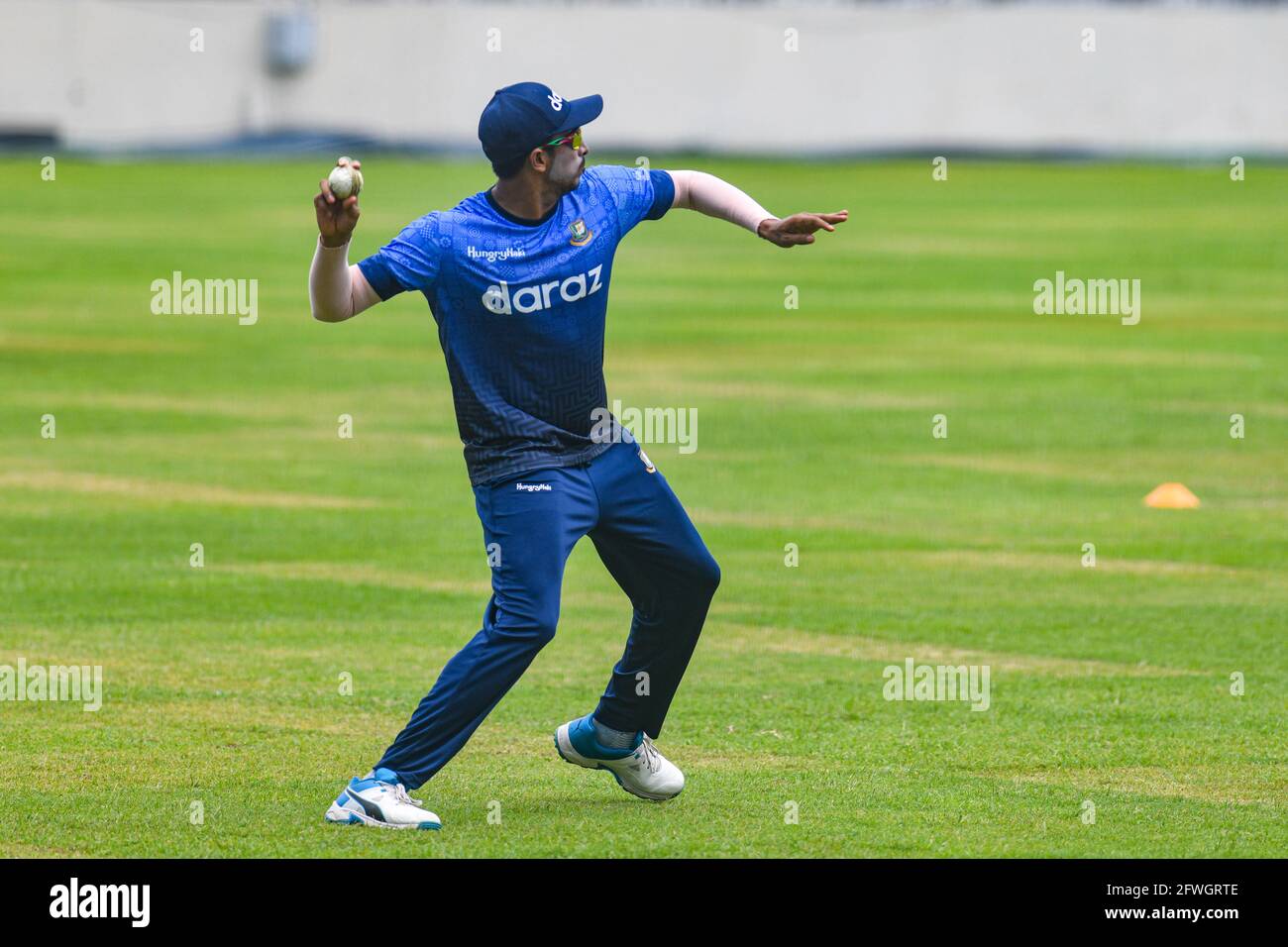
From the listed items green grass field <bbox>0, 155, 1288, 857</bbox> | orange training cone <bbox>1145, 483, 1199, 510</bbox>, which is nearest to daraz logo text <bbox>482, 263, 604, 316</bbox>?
green grass field <bbox>0, 155, 1288, 857</bbox>

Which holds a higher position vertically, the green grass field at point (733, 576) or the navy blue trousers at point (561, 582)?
the navy blue trousers at point (561, 582)

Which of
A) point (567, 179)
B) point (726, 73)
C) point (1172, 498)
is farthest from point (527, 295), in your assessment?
point (726, 73)

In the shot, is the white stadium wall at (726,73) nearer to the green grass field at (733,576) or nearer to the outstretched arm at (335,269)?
the green grass field at (733,576)

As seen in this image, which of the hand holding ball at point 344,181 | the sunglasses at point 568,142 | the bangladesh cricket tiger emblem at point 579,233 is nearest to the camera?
the hand holding ball at point 344,181

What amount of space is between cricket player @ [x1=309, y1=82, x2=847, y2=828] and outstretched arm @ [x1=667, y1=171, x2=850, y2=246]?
0.01 metres

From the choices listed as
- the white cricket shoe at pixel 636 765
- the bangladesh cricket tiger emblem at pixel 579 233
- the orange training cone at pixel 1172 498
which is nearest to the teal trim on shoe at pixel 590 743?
the white cricket shoe at pixel 636 765

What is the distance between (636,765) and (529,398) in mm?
1402

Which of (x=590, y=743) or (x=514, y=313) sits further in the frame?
(x=590, y=743)

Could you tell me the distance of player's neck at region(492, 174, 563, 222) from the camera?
7453 millimetres

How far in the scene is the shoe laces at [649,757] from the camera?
788cm

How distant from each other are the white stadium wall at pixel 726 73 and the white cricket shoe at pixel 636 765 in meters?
47.3

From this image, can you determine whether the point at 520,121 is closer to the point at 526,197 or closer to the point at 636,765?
the point at 526,197

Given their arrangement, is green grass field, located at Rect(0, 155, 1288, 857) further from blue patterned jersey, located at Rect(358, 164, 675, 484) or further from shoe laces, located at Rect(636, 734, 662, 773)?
blue patterned jersey, located at Rect(358, 164, 675, 484)

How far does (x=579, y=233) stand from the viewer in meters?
7.53
